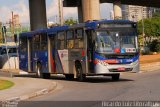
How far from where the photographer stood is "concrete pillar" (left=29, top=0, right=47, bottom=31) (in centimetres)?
5503

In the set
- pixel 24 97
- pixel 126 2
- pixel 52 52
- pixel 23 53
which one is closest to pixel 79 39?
pixel 52 52

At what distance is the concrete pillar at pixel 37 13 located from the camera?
55.0m

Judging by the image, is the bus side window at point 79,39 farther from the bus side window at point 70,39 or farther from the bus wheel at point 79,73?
the bus wheel at point 79,73

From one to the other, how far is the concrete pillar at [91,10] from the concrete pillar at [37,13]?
13.8 m

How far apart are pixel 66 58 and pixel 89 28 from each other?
3.57m

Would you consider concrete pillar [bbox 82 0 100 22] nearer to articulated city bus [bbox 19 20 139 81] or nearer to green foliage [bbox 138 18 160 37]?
articulated city bus [bbox 19 20 139 81]

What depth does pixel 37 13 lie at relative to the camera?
55.4m

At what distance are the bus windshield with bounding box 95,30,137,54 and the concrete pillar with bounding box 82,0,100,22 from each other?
55.7 feet

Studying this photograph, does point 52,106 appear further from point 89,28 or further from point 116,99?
point 89,28

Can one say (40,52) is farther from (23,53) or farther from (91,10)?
(91,10)

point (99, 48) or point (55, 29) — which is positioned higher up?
point (55, 29)

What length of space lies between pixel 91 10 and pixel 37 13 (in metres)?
14.9

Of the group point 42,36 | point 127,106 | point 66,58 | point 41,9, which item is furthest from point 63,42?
point 41,9

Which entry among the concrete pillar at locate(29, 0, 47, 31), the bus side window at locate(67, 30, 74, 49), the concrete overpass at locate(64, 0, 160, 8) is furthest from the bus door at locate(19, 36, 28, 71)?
the concrete overpass at locate(64, 0, 160, 8)
